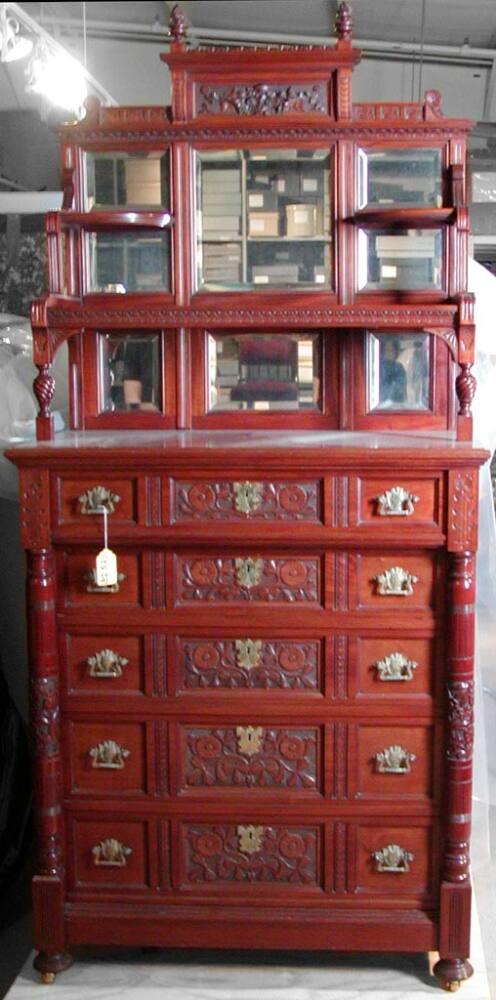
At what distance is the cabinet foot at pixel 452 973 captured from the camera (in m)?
2.20

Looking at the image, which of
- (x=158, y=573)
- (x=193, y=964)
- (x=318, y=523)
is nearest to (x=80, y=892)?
(x=193, y=964)

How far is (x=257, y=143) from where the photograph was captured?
8.16ft

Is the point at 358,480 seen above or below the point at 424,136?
below

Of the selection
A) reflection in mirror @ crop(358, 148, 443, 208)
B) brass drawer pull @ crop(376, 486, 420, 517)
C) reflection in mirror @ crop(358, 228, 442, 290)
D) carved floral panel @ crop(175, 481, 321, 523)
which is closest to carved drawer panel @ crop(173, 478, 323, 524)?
carved floral panel @ crop(175, 481, 321, 523)

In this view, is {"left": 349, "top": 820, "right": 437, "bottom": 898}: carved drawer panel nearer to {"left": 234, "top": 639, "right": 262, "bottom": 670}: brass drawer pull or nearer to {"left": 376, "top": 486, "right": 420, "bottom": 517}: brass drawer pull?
{"left": 234, "top": 639, "right": 262, "bottom": 670}: brass drawer pull

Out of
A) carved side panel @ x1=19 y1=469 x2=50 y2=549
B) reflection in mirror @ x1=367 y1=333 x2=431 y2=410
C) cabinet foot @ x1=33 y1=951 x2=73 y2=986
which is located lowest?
cabinet foot @ x1=33 y1=951 x2=73 y2=986

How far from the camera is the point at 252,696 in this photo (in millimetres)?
2203

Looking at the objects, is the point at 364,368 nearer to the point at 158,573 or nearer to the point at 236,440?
the point at 236,440

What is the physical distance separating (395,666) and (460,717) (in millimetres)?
156

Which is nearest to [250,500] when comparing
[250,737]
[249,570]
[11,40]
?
[249,570]

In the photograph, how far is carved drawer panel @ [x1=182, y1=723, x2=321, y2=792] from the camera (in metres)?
2.22

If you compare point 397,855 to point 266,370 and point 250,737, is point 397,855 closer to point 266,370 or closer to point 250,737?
point 250,737

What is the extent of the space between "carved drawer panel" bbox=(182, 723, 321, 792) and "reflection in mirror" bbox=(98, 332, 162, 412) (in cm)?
78

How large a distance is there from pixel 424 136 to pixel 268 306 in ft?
1.69
